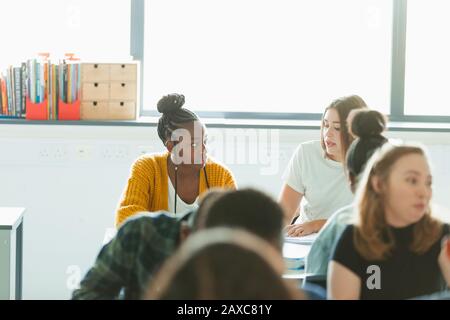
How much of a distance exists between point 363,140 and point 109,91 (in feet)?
6.32

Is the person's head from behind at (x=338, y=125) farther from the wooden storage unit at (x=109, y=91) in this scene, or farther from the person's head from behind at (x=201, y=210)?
the person's head from behind at (x=201, y=210)

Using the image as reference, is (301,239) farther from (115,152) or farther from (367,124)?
(115,152)

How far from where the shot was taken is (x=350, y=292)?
2174 millimetres

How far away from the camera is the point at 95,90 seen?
14.4 ft

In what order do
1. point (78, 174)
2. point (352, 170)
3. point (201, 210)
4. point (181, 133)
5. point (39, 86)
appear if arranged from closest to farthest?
point (201, 210) < point (352, 170) < point (181, 133) < point (39, 86) < point (78, 174)

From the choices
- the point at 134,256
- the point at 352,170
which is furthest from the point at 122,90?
the point at 134,256

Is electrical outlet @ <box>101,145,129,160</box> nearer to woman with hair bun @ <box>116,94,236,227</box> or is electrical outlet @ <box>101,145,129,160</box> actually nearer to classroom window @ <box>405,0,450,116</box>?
woman with hair bun @ <box>116,94,236,227</box>

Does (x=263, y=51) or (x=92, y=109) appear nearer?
(x=92, y=109)

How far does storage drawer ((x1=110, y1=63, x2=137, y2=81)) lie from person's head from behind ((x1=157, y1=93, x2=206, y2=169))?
0.98 m

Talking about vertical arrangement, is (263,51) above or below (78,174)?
above

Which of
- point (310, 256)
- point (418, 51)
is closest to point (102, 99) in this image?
point (418, 51)

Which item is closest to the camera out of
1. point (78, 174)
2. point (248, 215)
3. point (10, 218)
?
point (248, 215)

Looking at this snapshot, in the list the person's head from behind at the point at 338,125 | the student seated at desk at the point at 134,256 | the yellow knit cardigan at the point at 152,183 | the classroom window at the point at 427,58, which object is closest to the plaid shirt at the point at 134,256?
the student seated at desk at the point at 134,256
